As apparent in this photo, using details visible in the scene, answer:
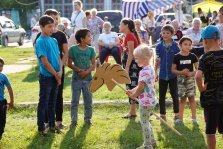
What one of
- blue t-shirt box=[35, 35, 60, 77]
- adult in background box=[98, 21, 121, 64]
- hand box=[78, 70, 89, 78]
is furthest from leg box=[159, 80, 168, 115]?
adult in background box=[98, 21, 121, 64]

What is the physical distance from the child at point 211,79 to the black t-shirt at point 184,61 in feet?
6.87

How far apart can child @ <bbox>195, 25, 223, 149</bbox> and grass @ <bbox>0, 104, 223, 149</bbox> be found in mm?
977

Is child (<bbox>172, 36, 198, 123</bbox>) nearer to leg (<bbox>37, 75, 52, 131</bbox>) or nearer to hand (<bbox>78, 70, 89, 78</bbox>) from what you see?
hand (<bbox>78, 70, 89, 78</bbox>)

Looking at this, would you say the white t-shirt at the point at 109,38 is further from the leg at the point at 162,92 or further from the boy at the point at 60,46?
the boy at the point at 60,46

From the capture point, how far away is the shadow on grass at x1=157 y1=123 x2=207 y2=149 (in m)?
6.25

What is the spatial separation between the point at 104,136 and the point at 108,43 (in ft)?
20.2

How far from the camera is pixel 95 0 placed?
44938 mm

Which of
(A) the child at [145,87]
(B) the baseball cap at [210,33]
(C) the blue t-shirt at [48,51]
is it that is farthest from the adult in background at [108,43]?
(B) the baseball cap at [210,33]

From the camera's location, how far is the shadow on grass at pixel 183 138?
625 cm

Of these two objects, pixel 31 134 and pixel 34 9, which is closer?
pixel 31 134

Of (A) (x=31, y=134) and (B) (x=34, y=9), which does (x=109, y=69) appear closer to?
(A) (x=31, y=134)

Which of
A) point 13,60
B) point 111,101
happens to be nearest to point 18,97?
point 111,101

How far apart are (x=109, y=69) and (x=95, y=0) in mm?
39057

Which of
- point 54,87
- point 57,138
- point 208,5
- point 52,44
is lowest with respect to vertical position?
point 57,138
